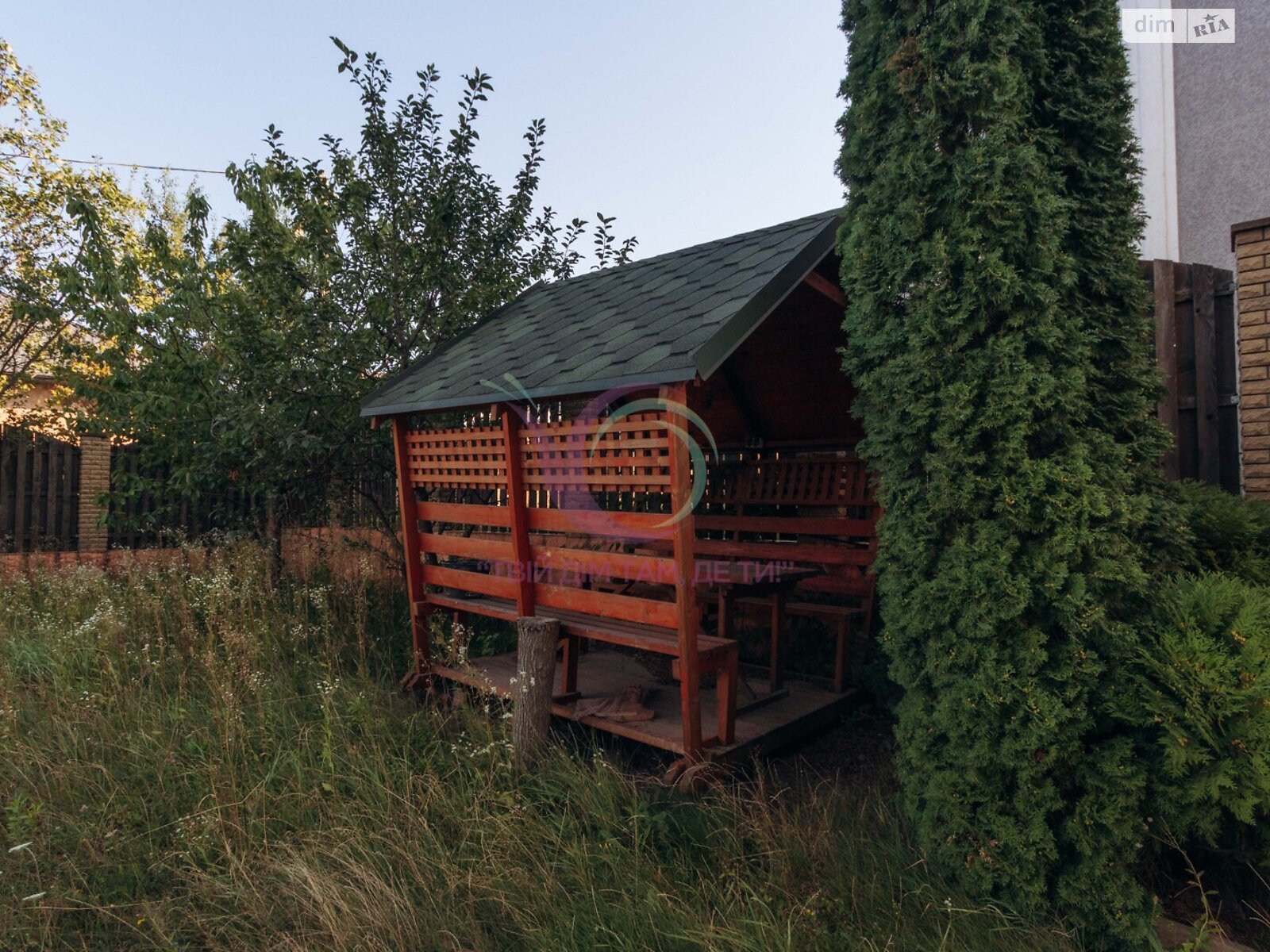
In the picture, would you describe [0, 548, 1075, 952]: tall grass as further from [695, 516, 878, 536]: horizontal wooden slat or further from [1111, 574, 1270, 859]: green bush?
[695, 516, 878, 536]: horizontal wooden slat

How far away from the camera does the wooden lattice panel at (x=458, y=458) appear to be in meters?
4.50

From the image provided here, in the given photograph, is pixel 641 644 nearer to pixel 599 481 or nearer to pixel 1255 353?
pixel 599 481

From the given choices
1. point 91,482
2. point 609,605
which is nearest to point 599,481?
point 609,605

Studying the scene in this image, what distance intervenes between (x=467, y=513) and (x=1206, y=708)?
3977 mm

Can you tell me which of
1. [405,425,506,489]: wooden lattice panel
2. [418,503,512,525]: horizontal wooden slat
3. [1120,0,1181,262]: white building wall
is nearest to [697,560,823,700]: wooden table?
[418,503,512,525]: horizontal wooden slat

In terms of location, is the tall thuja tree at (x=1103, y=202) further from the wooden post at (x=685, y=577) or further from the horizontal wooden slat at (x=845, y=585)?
the horizontal wooden slat at (x=845, y=585)

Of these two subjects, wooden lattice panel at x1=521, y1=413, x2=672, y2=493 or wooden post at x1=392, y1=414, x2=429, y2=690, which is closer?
wooden lattice panel at x1=521, y1=413, x2=672, y2=493

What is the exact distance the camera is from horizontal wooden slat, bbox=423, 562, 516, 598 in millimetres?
4520

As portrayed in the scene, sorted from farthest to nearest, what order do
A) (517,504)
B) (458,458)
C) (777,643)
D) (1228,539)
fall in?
(458,458)
(777,643)
(517,504)
(1228,539)

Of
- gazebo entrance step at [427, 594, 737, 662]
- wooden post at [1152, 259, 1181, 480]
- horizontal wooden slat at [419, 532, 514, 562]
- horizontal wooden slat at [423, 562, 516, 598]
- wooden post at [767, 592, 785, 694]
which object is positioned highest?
wooden post at [1152, 259, 1181, 480]

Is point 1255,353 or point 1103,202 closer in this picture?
point 1103,202

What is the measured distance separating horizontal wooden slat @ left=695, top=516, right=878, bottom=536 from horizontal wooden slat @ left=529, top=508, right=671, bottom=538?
172cm

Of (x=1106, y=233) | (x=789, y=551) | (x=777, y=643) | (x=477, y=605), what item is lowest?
(x=777, y=643)

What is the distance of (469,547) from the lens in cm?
473
